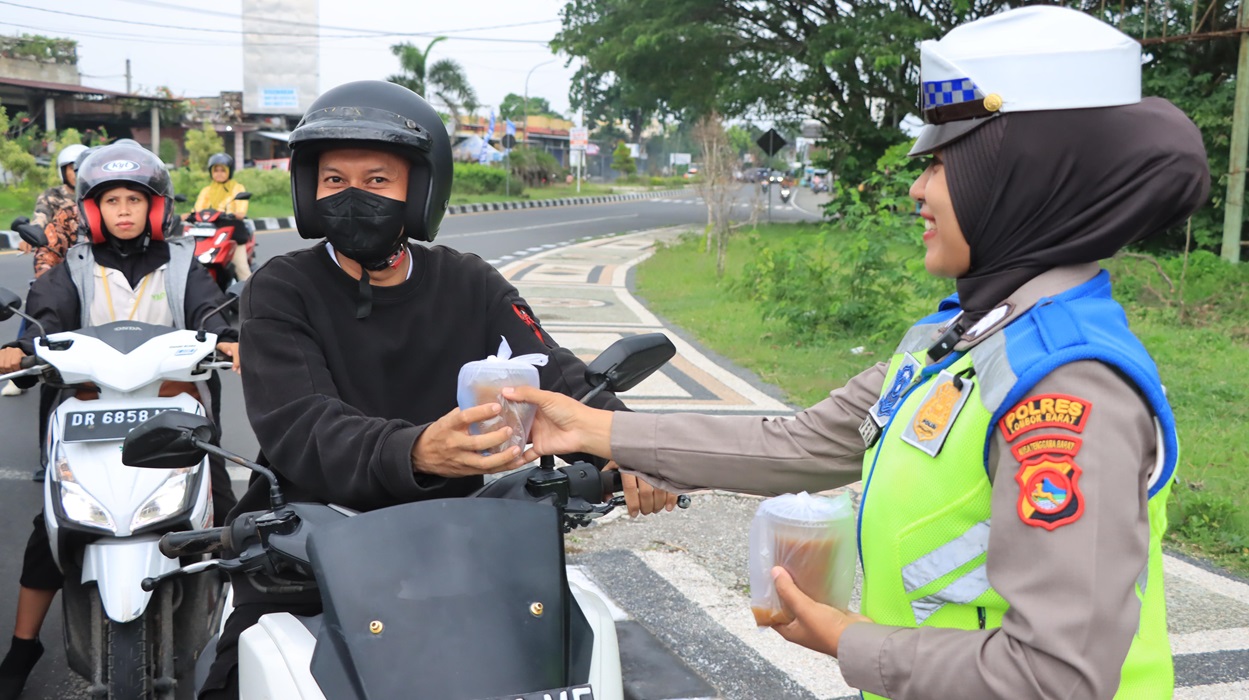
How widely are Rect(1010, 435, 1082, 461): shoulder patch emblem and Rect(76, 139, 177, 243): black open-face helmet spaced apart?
3.75 m

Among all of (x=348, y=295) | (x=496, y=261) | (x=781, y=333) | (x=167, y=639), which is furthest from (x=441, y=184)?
(x=496, y=261)

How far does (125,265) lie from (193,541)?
2.65m

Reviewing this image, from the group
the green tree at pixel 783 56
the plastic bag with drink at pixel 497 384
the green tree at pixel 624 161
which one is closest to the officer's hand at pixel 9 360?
the plastic bag with drink at pixel 497 384

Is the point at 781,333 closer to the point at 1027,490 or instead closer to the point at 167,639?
the point at 167,639

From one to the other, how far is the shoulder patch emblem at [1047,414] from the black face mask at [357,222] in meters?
1.46

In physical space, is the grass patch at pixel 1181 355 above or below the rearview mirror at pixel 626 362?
below

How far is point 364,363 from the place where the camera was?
2412mm

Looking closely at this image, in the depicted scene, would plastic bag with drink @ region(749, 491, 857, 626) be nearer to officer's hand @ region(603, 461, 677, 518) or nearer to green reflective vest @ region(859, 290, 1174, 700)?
green reflective vest @ region(859, 290, 1174, 700)

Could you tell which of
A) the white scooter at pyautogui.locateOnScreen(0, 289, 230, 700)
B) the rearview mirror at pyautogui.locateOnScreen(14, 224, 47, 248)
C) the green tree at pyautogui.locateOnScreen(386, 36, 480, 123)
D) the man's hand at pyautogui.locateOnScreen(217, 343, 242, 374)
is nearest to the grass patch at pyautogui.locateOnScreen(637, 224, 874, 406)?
the man's hand at pyautogui.locateOnScreen(217, 343, 242, 374)

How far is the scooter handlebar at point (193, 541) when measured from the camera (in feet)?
6.57

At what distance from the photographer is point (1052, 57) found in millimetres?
1487

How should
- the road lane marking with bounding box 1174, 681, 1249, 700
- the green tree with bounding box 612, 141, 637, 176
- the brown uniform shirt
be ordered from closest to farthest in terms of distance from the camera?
1. the brown uniform shirt
2. the road lane marking with bounding box 1174, 681, 1249, 700
3. the green tree with bounding box 612, 141, 637, 176

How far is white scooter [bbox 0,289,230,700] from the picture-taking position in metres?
3.16

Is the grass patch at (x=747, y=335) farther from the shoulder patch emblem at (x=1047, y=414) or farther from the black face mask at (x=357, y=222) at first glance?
the shoulder patch emblem at (x=1047, y=414)
